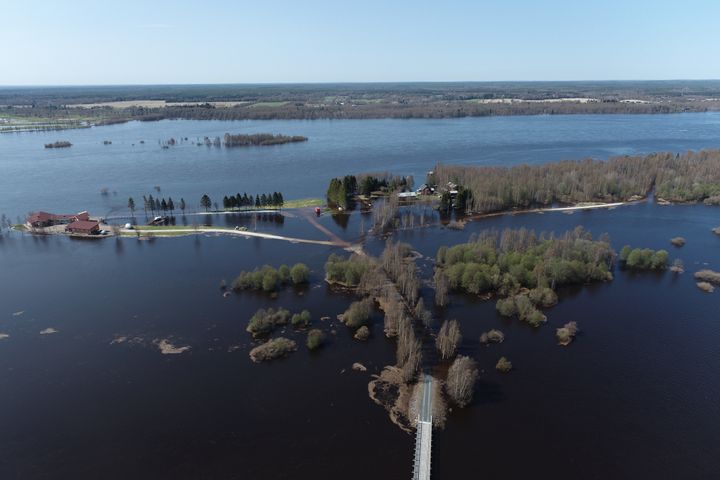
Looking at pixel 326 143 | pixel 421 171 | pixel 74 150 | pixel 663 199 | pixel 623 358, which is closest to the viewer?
pixel 623 358

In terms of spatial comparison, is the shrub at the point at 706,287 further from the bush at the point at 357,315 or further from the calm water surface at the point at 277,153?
the calm water surface at the point at 277,153

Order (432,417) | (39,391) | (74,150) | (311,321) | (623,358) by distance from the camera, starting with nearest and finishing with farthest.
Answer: (432,417)
(39,391)
(623,358)
(311,321)
(74,150)

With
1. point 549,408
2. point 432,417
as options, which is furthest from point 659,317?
point 432,417

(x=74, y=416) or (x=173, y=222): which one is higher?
(x=173, y=222)

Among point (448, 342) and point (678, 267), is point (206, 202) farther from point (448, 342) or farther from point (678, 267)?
point (678, 267)

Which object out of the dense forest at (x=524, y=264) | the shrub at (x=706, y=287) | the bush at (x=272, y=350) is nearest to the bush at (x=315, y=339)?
the bush at (x=272, y=350)

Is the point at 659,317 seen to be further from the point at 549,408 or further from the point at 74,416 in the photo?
the point at 74,416

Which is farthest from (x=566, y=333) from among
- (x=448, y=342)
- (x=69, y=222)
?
(x=69, y=222)
